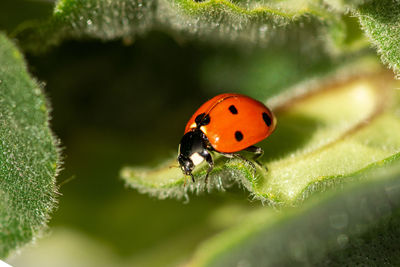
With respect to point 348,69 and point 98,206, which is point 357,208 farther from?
point 98,206

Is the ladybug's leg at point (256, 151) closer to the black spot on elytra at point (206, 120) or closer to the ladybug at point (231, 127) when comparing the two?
the ladybug at point (231, 127)

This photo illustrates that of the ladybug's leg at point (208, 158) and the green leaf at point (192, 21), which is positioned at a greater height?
the green leaf at point (192, 21)

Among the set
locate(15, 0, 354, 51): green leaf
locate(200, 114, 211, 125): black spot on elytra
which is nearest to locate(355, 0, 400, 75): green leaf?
locate(15, 0, 354, 51): green leaf

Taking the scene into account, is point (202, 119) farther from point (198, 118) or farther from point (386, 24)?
point (386, 24)

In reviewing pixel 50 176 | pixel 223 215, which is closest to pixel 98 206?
pixel 223 215

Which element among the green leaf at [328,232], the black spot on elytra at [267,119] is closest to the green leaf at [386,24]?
the green leaf at [328,232]

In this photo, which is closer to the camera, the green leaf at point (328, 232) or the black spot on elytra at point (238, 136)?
the green leaf at point (328, 232)

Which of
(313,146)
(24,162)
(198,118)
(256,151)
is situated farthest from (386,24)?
(24,162)

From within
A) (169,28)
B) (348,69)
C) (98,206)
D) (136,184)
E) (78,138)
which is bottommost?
(98,206)
